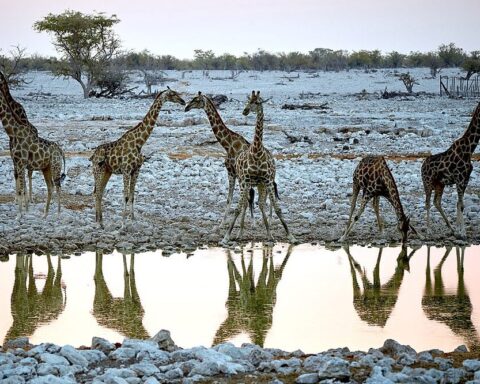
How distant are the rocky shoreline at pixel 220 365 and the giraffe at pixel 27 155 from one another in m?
7.46

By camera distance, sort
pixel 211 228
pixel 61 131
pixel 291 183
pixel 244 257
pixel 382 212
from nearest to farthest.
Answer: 1. pixel 244 257
2. pixel 211 228
3. pixel 382 212
4. pixel 291 183
5. pixel 61 131

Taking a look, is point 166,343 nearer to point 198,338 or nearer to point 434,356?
point 198,338

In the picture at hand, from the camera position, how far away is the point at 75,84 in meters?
51.0

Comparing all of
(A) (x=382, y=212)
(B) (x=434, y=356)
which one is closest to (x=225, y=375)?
(B) (x=434, y=356)

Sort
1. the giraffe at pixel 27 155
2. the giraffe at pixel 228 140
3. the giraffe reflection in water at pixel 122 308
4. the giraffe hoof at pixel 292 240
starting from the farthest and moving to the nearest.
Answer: the giraffe at pixel 27 155
the giraffe at pixel 228 140
the giraffe hoof at pixel 292 240
the giraffe reflection in water at pixel 122 308

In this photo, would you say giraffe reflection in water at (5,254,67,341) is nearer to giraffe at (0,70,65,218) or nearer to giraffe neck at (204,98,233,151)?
giraffe at (0,70,65,218)

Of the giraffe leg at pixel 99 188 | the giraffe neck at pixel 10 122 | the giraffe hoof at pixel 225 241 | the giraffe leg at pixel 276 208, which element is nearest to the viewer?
the giraffe leg at pixel 276 208

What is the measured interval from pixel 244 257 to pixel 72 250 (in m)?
2.40

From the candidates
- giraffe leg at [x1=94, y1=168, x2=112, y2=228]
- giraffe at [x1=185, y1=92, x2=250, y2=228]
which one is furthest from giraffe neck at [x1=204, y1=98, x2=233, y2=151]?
giraffe leg at [x1=94, y1=168, x2=112, y2=228]

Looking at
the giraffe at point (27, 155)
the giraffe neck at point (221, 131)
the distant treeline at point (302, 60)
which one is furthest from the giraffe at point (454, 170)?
the distant treeline at point (302, 60)

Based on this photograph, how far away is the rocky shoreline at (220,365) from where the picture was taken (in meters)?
6.78

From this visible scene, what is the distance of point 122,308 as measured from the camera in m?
10.4

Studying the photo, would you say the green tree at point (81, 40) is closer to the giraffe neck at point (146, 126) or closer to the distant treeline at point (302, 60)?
the distant treeline at point (302, 60)

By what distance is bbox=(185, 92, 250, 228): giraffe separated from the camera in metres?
14.5
